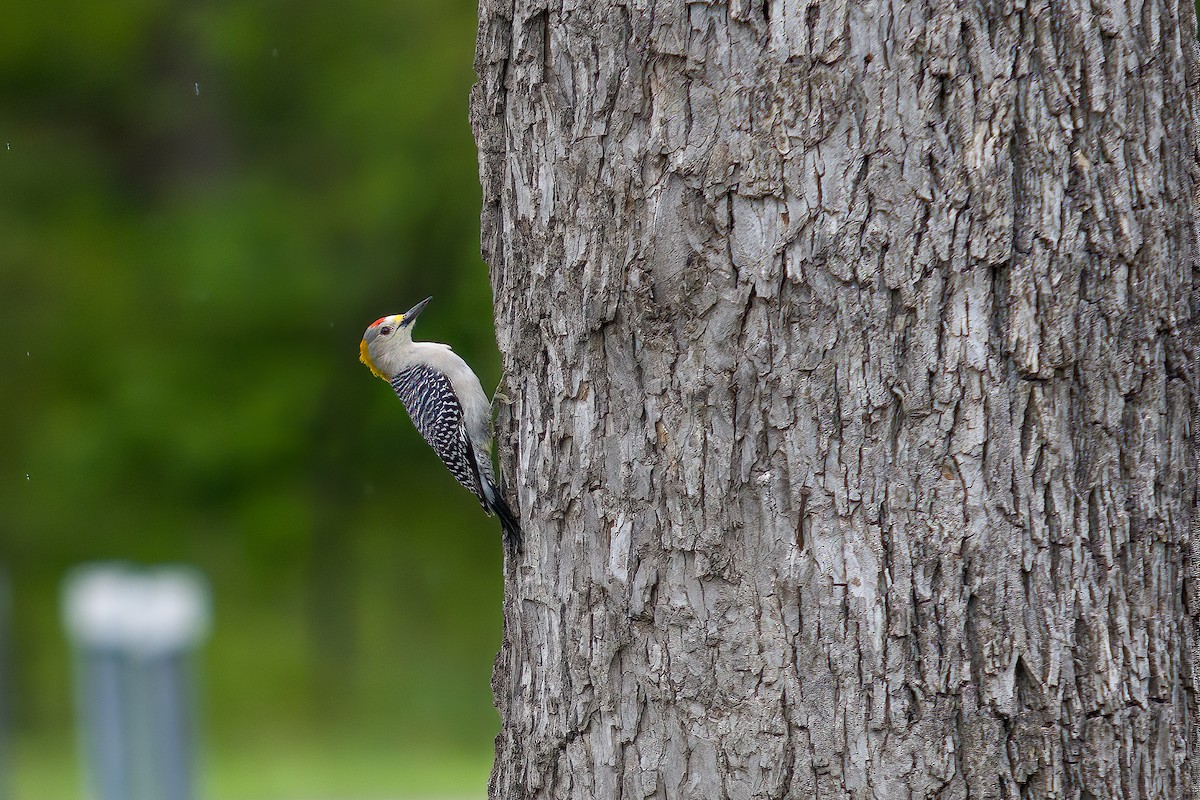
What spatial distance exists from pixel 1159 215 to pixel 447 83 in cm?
1008

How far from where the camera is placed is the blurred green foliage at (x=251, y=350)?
1147cm

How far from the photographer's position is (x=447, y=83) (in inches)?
449

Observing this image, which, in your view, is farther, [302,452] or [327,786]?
[302,452]

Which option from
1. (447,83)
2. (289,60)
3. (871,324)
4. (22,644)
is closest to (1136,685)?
(871,324)

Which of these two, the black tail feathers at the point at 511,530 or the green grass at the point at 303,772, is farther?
the green grass at the point at 303,772

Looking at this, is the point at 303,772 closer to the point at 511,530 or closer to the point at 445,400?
the point at 445,400

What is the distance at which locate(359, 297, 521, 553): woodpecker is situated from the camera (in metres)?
4.34

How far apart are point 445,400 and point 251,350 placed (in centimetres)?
768

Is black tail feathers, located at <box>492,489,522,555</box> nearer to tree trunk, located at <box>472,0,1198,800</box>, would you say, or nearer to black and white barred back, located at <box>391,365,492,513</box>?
tree trunk, located at <box>472,0,1198,800</box>

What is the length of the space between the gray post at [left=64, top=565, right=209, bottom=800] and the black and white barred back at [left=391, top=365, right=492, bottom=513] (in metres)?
1.00

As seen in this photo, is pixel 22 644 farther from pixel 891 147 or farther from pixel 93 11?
pixel 891 147

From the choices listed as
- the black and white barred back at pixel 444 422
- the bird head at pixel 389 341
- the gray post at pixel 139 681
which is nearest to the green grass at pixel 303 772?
the bird head at pixel 389 341

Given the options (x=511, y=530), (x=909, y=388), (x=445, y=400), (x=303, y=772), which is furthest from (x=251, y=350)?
(x=909, y=388)

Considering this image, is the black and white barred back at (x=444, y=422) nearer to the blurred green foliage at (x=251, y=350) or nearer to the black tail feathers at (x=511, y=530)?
the black tail feathers at (x=511, y=530)
